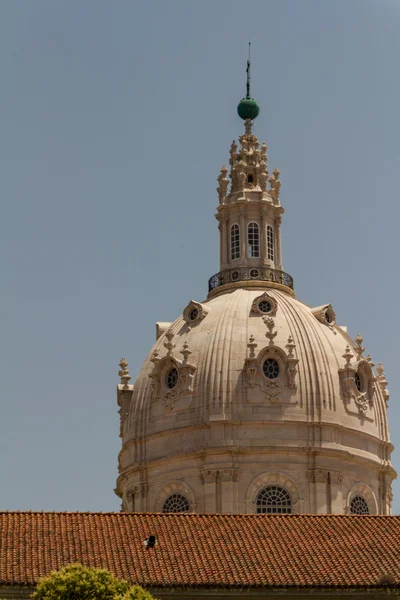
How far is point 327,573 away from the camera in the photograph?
239ft

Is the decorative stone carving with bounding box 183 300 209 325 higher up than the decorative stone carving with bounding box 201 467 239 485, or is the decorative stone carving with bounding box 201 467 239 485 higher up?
the decorative stone carving with bounding box 183 300 209 325

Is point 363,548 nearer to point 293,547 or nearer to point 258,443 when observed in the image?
point 293,547

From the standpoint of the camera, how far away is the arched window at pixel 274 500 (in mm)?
101125

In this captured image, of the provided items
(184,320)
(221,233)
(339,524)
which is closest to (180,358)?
(184,320)

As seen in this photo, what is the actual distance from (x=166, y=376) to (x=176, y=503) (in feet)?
22.0

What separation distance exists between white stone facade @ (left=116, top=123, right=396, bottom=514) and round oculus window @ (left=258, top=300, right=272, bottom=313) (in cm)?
22

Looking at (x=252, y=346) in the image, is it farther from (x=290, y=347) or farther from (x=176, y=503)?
(x=176, y=503)

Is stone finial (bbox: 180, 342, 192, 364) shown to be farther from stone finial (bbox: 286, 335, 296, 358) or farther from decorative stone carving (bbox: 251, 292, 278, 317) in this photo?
stone finial (bbox: 286, 335, 296, 358)

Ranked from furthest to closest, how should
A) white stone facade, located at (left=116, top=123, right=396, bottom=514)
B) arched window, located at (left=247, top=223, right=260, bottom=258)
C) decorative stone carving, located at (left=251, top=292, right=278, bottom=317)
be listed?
arched window, located at (left=247, top=223, right=260, bottom=258) → decorative stone carving, located at (left=251, top=292, right=278, bottom=317) → white stone facade, located at (left=116, top=123, right=396, bottom=514)

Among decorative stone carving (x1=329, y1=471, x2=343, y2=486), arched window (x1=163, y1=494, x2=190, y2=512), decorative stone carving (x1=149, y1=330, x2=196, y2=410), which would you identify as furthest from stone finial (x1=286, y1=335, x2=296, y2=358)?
arched window (x1=163, y1=494, x2=190, y2=512)

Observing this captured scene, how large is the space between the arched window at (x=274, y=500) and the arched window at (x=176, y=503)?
353cm

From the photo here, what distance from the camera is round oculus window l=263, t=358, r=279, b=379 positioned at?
4085 inches

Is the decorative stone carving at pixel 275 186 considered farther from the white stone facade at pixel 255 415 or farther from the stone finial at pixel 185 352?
the stone finial at pixel 185 352

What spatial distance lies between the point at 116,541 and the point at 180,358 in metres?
30.5
